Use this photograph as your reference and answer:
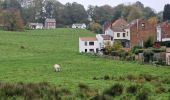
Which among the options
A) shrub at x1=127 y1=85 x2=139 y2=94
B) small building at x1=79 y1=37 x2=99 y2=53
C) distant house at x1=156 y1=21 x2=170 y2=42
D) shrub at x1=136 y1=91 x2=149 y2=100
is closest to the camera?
shrub at x1=136 y1=91 x2=149 y2=100

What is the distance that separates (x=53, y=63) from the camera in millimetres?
61875

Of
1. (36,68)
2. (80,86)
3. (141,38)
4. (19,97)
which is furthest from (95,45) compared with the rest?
(19,97)

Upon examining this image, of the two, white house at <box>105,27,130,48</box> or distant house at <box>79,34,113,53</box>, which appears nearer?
distant house at <box>79,34,113,53</box>

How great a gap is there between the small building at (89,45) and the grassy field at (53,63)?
1830 mm

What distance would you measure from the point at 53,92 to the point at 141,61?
3514 cm

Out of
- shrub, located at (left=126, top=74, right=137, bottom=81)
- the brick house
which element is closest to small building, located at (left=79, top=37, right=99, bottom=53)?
the brick house

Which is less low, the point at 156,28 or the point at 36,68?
the point at 156,28

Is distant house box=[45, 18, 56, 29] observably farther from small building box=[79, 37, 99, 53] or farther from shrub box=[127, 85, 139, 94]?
shrub box=[127, 85, 139, 94]

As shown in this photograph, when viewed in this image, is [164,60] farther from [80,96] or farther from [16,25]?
[16,25]

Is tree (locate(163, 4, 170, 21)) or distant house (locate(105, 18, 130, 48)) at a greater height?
tree (locate(163, 4, 170, 21))

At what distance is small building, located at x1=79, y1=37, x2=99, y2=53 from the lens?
304ft

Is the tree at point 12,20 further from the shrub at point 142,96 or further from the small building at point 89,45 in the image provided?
the shrub at point 142,96

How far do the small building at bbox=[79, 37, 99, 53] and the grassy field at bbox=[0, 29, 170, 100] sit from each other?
6.00 ft

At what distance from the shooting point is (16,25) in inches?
5172
